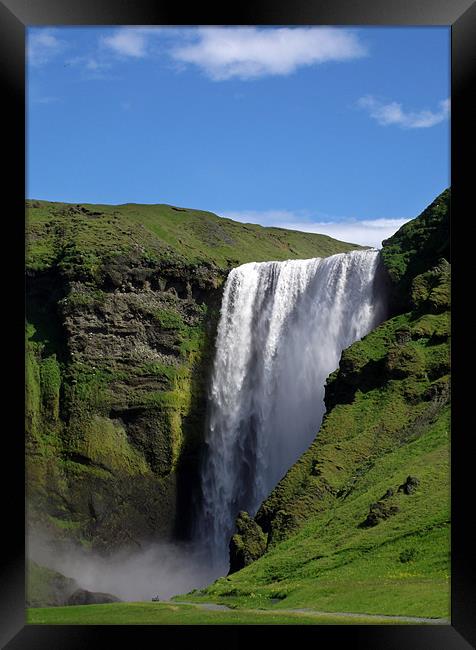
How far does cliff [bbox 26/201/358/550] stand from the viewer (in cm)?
6506

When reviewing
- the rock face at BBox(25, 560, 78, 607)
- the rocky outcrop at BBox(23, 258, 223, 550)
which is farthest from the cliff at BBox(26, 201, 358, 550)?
the rock face at BBox(25, 560, 78, 607)

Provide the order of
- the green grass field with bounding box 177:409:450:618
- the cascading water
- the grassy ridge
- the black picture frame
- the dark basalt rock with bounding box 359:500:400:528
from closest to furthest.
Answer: the black picture frame, the green grass field with bounding box 177:409:450:618, the dark basalt rock with bounding box 359:500:400:528, the cascading water, the grassy ridge

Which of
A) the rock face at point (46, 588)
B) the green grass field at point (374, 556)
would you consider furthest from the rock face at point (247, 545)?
the rock face at point (46, 588)

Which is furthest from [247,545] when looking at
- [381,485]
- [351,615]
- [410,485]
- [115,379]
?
[115,379]

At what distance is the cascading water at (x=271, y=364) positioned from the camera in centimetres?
5659

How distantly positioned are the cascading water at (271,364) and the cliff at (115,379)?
2.33 metres

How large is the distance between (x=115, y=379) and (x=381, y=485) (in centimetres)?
3338

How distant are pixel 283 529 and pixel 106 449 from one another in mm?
27691

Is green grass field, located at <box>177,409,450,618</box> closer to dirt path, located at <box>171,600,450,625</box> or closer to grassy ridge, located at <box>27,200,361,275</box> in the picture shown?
dirt path, located at <box>171,600,450,625</box>

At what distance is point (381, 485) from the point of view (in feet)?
125

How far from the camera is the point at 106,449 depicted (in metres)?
66.2

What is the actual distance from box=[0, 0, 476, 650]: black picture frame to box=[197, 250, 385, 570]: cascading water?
1477 inches

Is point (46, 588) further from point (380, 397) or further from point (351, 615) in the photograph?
point (351, 615)
